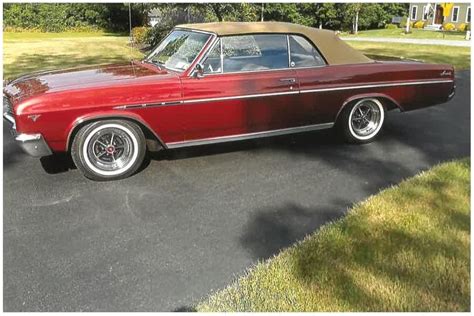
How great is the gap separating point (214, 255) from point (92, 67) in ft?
10.0

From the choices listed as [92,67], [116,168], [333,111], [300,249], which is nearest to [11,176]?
[116,168]

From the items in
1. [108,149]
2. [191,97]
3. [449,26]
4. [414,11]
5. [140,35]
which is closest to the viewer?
[108,149]

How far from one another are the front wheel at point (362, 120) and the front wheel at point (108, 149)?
2.42m

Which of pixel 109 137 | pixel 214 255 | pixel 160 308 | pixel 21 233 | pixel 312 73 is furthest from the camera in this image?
pixel 312 73

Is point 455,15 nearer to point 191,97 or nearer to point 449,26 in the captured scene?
point 449,26

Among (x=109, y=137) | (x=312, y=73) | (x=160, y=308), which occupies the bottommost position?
(x=160, y=308)

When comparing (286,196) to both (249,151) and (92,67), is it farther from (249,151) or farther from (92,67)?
(92,67)

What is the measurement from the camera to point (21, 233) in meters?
3.52

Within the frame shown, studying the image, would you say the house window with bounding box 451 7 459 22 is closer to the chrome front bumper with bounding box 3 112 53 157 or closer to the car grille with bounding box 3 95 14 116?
the car grille with bounding box 3 95 14 116

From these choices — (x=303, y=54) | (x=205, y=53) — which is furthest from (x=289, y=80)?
(x=205, y=53)

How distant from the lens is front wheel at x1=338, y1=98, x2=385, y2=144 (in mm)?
5535

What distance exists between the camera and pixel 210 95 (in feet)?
15.5

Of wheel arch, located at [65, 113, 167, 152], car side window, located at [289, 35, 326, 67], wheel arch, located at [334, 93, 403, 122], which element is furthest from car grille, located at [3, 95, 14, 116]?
wheel arch, located at [334, 93, 403, 122]

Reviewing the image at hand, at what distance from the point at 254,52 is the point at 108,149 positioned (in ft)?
6.07
